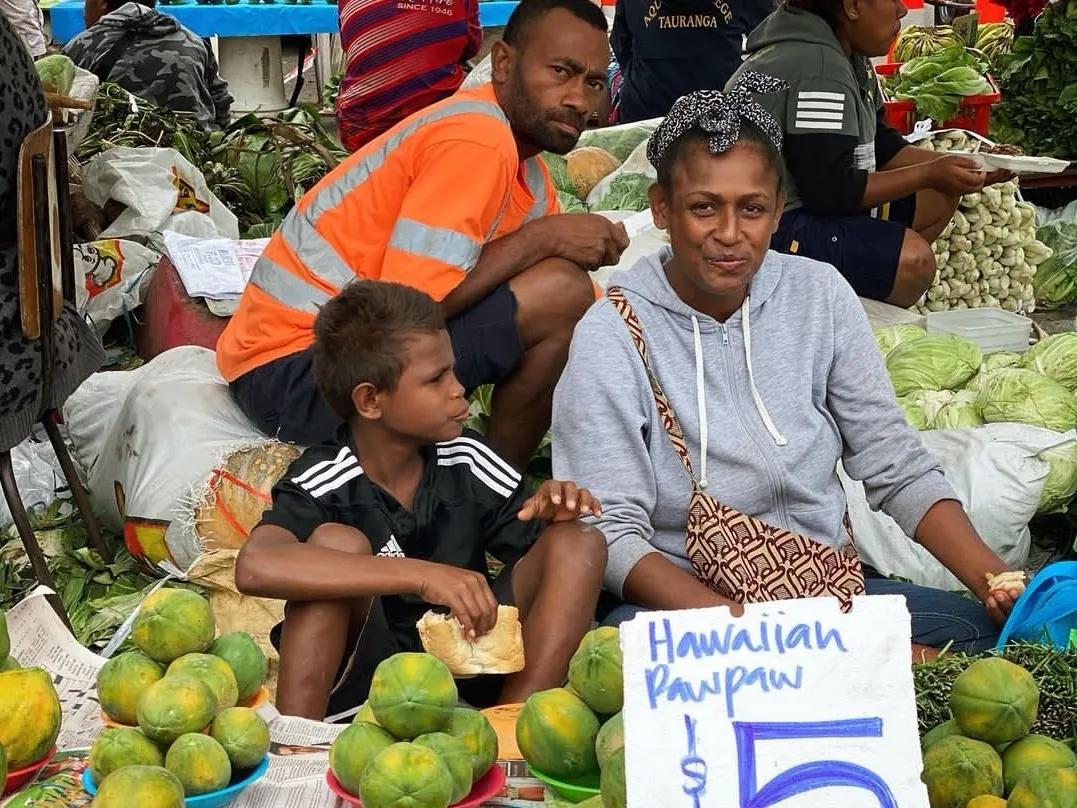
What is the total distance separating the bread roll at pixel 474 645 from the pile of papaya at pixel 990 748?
733 millimetres

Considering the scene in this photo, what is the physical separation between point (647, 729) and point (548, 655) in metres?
0.97

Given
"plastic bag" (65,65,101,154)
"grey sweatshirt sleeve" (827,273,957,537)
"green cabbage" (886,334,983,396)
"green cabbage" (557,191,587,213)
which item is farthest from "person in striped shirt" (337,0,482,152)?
"grey sweatshirt sleeve" (827,273,957,537)

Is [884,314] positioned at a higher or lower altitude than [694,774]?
lower

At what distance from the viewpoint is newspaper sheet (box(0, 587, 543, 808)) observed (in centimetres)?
176

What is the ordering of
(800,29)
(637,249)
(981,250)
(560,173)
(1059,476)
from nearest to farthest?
1. (1059,476)
2. (800,29)
3. (637,249)
4. (981,250)
5. (560,173)

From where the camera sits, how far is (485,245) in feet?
11.0

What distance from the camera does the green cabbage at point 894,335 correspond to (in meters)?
4.30

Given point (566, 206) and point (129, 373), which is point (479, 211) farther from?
point (566, 206)

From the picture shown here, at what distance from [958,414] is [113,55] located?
4.75 metres

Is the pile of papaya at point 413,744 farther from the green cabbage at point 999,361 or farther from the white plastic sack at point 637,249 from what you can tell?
the green cabbage at point 999,361

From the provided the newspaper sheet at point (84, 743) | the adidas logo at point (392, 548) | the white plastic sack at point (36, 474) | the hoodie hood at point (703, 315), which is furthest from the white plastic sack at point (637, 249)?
the newspaper sheet at point (84, 743)

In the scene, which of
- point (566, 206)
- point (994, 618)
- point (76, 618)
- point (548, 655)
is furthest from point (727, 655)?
point (566, 206)

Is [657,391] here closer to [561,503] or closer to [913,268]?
[561,503]

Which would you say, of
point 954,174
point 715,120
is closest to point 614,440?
point 715,120
